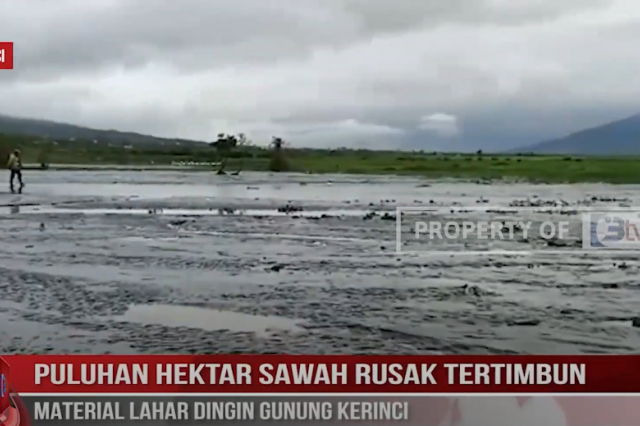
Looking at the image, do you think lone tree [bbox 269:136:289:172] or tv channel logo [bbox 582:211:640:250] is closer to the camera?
tv channel logo [bbox 582:211:640:250]

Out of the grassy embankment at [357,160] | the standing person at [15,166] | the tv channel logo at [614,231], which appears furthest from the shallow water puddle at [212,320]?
the tv channel logo at [614,231]

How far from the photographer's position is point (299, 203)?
2.58m

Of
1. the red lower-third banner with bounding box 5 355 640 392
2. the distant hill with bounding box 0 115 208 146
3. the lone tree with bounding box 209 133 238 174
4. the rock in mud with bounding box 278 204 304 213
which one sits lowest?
the red lower-third banner with bounding box 5 355 640 392

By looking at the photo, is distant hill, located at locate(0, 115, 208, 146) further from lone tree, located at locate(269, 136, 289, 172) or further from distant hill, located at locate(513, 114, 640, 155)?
distant hill, located at locate(513, 114, 640, 155)

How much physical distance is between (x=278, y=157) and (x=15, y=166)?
1154 mm

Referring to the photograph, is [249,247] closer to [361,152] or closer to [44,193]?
[361,152]

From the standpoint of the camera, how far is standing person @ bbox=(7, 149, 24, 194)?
8.45ft

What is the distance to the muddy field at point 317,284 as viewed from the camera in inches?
93.7

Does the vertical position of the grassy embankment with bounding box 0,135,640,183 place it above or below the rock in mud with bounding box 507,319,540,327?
above

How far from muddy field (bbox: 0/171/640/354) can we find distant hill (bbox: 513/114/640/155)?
17 centimetres

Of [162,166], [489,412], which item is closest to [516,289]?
[489,412]

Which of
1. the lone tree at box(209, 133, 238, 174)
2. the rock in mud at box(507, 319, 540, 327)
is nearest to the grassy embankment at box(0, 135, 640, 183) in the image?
the lone tree at box(209, 133, 238, 174)

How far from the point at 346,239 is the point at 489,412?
0.91 m

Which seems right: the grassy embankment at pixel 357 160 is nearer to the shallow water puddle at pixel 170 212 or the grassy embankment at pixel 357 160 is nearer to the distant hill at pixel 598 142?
the distant hill at pixel 598 142
